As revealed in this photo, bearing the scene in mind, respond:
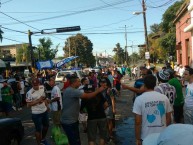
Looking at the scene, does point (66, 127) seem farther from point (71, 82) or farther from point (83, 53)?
point (83, 53)

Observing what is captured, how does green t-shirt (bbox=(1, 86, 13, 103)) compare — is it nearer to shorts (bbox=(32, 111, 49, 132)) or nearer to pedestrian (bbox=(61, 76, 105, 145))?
shorts (bbox=(32, 111, 49, 132))

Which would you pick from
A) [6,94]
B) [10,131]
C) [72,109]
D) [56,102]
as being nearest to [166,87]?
[72,109]

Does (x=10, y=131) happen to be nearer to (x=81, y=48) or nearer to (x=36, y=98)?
(x=36, y=98)

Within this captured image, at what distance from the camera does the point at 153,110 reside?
4754mm

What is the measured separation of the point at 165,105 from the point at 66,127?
234 centimetres

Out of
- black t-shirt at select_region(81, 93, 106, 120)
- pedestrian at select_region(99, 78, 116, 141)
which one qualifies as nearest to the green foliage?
pedestrian at select_region(99, 78, 116, 141)

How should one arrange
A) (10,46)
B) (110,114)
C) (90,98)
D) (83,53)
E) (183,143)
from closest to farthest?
(183,143), (90,98), (110,114), (83,53), (10,46)

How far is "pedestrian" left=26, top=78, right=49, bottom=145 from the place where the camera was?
7738mm

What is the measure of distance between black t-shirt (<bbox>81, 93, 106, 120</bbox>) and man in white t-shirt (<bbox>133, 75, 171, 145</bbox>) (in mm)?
1796

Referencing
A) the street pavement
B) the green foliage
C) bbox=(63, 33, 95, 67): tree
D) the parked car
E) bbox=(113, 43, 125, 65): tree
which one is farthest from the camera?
bbox=(113, 43, 125, 65): tree

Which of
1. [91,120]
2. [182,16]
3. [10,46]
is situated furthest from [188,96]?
[10,46]

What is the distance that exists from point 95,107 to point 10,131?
2.16 meters

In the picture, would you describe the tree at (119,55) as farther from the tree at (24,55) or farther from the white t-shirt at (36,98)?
the white t-shirt at (36,98)

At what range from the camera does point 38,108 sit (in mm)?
7758
